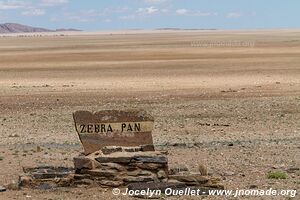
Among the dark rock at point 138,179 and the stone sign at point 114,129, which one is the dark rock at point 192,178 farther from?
the stone sign at point 114,129

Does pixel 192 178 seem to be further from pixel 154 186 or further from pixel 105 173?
pixel 105 173

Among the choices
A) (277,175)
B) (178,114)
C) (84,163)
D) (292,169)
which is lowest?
(178,114)

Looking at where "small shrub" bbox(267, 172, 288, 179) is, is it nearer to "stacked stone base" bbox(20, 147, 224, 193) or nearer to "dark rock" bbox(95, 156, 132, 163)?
"stacked stone base" bbox(20, 147, 224, 193)

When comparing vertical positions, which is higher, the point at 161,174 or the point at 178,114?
the point at 161,174

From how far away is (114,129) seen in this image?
12.8m

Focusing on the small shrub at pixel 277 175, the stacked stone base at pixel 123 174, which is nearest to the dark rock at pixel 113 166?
the stacked stone base at pixel 123 174

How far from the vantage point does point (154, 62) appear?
5041 centimetres

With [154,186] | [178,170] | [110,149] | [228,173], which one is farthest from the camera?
[228,173]

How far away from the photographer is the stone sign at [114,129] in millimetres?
12719

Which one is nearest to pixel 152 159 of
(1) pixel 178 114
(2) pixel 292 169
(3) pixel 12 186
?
(3) pixel 12 186

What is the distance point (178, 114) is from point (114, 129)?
1012cm

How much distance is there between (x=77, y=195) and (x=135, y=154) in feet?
4.21

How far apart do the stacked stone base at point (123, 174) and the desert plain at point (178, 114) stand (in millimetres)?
284

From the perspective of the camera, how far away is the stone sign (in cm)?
1272
